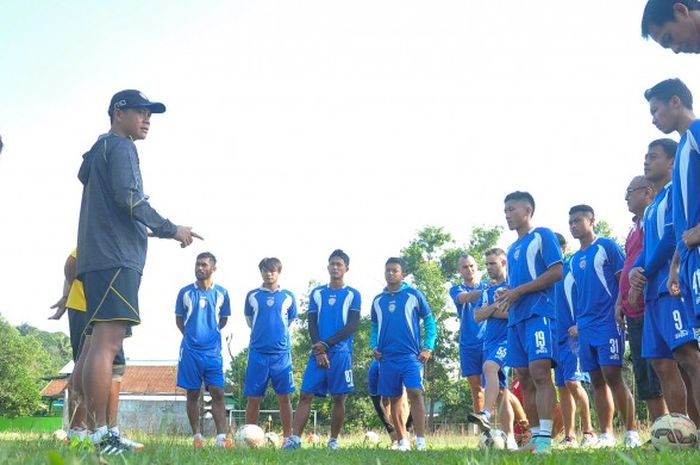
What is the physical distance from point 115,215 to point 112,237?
0.20 meters

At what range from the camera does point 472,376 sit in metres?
11.7

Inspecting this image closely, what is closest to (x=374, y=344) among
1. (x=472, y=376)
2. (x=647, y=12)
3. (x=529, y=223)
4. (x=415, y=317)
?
(x=415, y=317)

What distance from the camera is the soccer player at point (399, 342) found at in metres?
10.3

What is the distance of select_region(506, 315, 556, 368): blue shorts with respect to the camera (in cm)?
708

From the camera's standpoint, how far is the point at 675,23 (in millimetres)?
4148

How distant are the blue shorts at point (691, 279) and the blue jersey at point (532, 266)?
104 inches

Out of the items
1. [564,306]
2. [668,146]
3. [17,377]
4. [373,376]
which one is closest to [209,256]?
[373,376]

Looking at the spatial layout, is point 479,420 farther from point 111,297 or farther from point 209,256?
point 209,256

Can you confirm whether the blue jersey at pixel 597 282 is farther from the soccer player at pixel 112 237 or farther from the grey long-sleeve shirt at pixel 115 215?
the grey long-sleeve shirt at pixel 115 215

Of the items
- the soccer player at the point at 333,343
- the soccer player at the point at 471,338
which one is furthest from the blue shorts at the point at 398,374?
the soccer player at the point at 471,338

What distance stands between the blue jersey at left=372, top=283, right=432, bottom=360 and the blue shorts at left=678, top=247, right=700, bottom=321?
19.7 feet

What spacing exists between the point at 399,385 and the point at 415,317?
0.98 m

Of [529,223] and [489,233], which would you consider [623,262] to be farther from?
[489,233]

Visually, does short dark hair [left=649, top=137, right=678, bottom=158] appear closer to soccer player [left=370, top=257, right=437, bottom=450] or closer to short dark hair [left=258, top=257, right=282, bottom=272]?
soccer player [left=370, top=257, right=437, bottom=450]
